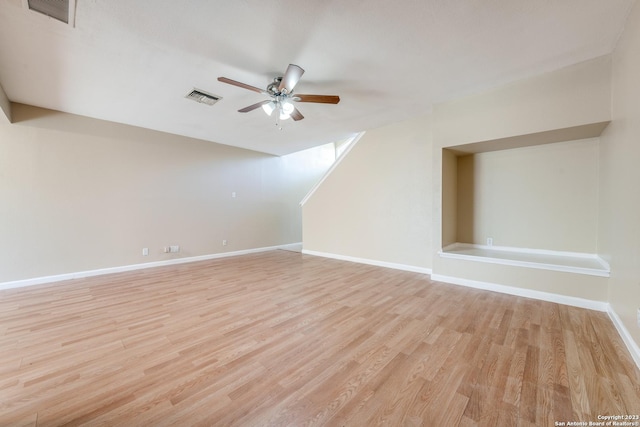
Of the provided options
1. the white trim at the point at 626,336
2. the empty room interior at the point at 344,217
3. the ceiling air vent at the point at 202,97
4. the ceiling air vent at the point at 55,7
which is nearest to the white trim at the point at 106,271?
the empty room interior at the point at 344,217

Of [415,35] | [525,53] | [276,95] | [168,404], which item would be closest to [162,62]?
[276,95]

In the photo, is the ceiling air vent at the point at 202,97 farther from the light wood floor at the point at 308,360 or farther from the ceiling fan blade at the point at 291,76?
the light wood floor at the point at 308,360

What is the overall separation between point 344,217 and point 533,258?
3.07m

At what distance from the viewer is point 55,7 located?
6.00 feet

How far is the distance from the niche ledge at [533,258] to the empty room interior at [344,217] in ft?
0.10

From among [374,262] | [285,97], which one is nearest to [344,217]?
[374,262]

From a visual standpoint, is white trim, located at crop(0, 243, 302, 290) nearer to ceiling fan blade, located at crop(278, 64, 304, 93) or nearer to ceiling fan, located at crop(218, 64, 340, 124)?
ceiling fan, located at crop(218, 64, 340, 124)

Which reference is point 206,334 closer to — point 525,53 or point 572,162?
point 525,53

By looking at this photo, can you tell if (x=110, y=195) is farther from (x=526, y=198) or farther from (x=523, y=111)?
(x=526, y=198)

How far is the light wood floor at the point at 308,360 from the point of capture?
1.30 metres

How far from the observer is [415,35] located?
216cm

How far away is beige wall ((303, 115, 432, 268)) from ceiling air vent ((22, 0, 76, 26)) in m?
4.06

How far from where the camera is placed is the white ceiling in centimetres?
188

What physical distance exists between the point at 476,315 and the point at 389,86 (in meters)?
2.77
